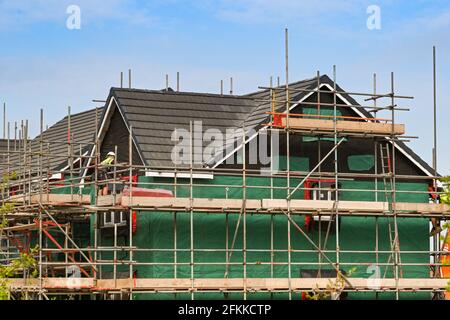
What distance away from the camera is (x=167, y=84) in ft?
164

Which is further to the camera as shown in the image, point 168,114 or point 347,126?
point 168,114

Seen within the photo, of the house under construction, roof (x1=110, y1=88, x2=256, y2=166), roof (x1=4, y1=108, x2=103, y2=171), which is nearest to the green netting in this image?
the house under construction

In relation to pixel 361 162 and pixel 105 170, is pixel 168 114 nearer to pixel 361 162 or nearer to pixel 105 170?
pixel 105 170

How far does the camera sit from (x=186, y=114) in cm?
4362

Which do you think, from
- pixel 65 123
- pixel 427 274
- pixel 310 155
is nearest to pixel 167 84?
pixel 65 123

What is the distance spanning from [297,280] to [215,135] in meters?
5.99

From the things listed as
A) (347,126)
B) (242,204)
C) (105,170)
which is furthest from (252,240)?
(105,170)

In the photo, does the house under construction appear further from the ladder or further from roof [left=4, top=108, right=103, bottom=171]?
roof [left=4, top=108, right=103, bottom=171]

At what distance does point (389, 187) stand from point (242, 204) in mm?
6041

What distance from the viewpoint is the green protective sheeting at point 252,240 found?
39656 millimetres

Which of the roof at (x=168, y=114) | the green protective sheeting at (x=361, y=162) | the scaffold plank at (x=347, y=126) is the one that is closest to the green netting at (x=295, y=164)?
the scaffold plank at (x=347, y=126)

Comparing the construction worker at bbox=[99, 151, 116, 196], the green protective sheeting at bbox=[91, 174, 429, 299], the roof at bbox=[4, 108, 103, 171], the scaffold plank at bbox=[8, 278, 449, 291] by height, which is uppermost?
the roof at bbox=[4, 108, 103, 171]

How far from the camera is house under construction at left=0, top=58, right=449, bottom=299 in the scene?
39.3 m

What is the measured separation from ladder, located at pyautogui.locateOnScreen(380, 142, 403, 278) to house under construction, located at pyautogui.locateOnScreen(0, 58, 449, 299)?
58 mm
